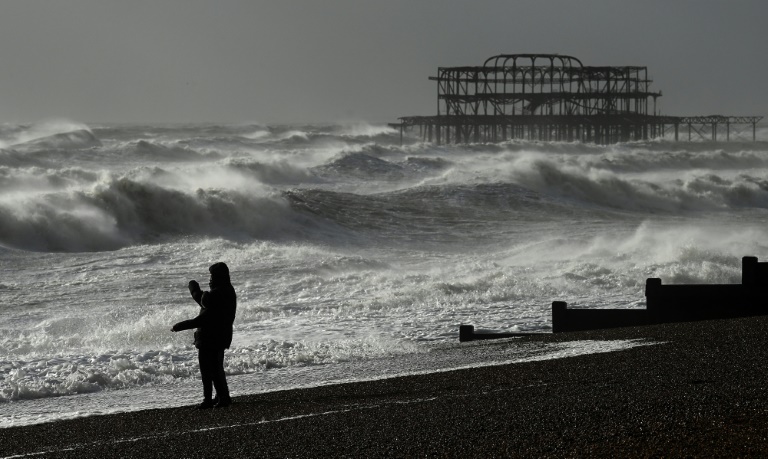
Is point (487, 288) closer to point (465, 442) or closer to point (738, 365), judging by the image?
point (738, 365)

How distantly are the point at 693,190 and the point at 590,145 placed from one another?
24.9 metres

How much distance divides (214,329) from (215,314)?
0.30 feet

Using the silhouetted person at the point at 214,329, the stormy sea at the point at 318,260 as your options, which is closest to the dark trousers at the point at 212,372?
the silhouetted person at the point at 214,329

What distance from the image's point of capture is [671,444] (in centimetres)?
503

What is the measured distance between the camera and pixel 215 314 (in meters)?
7.08

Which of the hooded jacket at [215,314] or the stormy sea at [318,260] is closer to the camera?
the hooded jacket at [215,314]

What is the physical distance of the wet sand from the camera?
5234 mm

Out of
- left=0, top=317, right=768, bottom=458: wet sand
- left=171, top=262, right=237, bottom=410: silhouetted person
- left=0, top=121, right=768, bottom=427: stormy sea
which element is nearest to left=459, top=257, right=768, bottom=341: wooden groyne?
left=0, top=121, right=768, bottom=427: stormy sea

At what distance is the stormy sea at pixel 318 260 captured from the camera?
30.5ft

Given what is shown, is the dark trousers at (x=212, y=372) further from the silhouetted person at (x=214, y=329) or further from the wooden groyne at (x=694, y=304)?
the wooden groyne at (x=694, y=304)

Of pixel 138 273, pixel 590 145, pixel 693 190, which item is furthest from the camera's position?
pixel 590 145

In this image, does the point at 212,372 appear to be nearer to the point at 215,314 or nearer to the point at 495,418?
the point at 215,314

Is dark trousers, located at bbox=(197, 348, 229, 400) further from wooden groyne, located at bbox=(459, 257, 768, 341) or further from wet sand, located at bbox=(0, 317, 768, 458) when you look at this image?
wooden groyne, located at bbox=(459, 257, 768, 341)

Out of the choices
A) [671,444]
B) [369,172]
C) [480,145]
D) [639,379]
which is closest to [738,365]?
[639,379]
